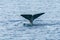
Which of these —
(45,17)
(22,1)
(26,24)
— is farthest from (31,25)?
(22,1)

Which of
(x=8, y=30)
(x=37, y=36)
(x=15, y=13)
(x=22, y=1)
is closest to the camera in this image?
(x=37, y=36)

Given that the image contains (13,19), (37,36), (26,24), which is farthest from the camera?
(13,19)

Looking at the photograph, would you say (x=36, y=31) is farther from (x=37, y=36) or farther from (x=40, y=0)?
(x=40, y=0)

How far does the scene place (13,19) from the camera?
16859 mm

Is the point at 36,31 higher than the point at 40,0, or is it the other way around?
the point at 40,0

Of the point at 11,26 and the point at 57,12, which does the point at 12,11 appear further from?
the point at 11,26

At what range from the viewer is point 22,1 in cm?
2591

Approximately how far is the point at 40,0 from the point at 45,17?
9.24m

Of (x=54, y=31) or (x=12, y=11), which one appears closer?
(x=54, y=31)

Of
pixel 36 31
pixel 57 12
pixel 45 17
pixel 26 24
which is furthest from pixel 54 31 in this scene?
pixel 57 12

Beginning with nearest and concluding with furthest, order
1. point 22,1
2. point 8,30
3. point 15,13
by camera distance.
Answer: point 8,30 < point 15,13 < point 22,1

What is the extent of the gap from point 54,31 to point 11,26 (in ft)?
8.11

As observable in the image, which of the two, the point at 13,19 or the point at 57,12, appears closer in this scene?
the point at 13,19

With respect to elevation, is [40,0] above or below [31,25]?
above
